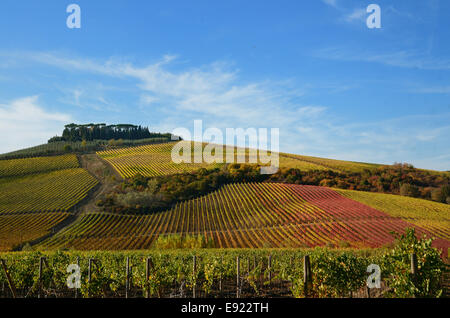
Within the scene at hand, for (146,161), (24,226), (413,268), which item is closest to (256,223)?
(24,226)

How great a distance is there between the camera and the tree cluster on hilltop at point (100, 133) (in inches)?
6678

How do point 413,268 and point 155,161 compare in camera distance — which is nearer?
point 413,268

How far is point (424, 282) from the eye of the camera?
25.8 feet

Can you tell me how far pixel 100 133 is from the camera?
172 m

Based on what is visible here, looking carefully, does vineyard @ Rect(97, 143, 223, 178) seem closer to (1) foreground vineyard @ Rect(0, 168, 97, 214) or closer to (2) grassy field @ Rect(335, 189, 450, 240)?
(1) foreground vineyard @ Rect(0, 168, 97, 214)

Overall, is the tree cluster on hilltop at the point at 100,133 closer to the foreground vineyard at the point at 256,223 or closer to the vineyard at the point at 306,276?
the foreground vineyard at the point at 256,223

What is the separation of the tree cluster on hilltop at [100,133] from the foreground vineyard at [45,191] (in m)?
79.7

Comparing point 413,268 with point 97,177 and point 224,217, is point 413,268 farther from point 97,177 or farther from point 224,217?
point 97,177

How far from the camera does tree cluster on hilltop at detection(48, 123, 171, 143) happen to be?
169625 mm

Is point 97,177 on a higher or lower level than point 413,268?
higher

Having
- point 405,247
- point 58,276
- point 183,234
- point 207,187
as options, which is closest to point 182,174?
point 207,187

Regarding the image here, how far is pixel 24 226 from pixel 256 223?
38.0 metres

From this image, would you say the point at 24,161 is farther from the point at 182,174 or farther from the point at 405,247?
the point at 405,247
